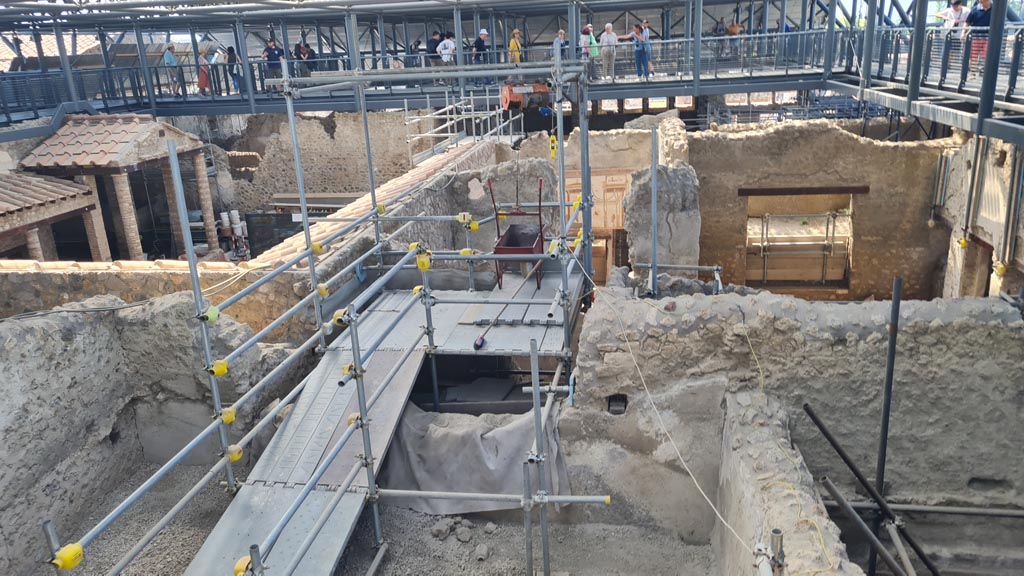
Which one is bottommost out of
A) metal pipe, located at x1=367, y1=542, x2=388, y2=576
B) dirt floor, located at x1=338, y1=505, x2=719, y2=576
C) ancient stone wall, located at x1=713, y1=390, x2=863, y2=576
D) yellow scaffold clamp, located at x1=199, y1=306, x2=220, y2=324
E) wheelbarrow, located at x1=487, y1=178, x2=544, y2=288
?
dirt floor, located at x1=338, y1=505, x2=719, y2=576

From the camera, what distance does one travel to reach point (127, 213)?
15.6 metres

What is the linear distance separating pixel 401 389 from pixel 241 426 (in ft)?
4.52

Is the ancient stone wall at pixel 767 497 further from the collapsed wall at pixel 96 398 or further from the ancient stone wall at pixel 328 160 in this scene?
the ancient stone wall at pixel 328 160

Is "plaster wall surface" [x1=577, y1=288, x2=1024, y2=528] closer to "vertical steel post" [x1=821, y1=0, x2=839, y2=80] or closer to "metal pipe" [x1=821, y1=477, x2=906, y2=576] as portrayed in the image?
"metal pipe" [x1=821, y1=477, x2=906, y2=576]

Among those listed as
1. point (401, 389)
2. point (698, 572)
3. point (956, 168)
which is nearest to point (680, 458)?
point (698, 572)

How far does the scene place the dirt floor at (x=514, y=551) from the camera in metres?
5.46

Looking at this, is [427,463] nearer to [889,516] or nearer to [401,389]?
[401,389]

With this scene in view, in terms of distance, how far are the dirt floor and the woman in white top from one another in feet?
50.6

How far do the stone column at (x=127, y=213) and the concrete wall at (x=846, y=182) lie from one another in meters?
11.1

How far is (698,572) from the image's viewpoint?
5.39m

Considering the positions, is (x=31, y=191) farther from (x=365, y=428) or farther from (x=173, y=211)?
(x=365, y=428)

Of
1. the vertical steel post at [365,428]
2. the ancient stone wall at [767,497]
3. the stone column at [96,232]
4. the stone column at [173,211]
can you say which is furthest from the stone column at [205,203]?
the ancient stone wall at [767,497]

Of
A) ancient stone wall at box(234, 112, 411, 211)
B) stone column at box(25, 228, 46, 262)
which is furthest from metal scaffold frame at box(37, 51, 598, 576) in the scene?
ancient stone wall at box(234, 112, 411, 211)

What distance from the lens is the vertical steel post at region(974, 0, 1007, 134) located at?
782 centimetres
